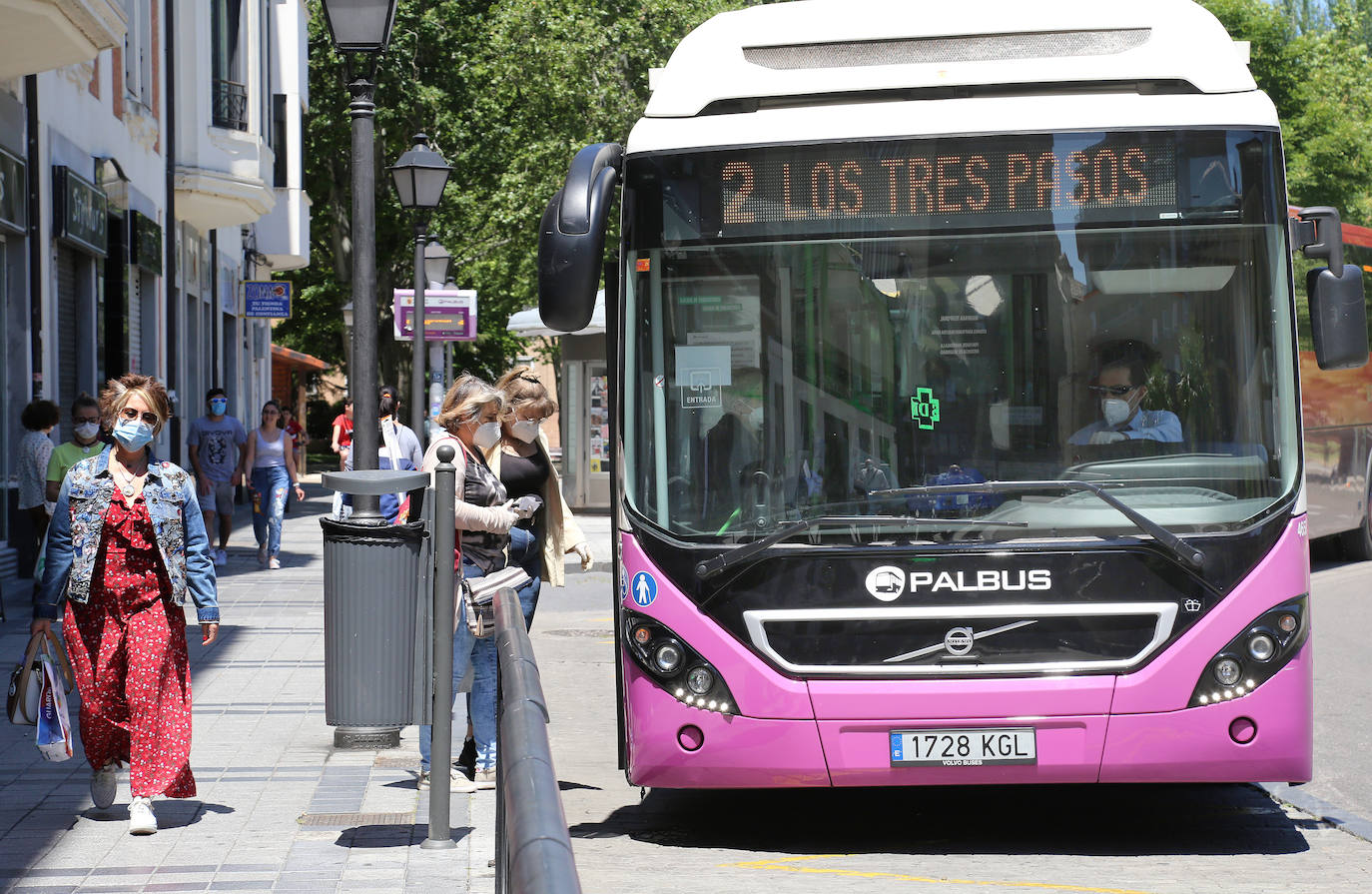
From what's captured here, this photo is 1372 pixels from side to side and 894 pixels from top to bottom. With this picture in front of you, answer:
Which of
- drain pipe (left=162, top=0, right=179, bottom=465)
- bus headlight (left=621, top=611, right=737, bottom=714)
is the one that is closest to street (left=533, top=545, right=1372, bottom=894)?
bus headlight (left=621, top=611, right=737, bottom=714)

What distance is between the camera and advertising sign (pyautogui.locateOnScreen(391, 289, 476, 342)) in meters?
21.4

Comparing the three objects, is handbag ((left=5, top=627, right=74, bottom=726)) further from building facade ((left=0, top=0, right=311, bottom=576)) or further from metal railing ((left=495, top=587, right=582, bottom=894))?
building facade ((left=0, top=0, right=311, bottom=576))

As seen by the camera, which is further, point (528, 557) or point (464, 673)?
point (528, 557)

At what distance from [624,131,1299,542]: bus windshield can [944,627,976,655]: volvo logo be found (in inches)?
17.2

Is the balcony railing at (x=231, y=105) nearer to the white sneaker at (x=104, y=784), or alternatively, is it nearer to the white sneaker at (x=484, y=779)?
the white sneaker at (x=484, y=779)

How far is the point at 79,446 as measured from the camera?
1413 centimetres

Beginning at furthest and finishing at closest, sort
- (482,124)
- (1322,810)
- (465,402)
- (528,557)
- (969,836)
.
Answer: (482,124) → (528,557) → (465,402) → (1322,810) → (969,836)

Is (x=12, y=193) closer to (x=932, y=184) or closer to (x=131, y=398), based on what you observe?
(x=131, y=398)

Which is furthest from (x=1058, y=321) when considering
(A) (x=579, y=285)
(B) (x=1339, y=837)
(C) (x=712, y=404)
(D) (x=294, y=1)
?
(D) (x=294, y=1)

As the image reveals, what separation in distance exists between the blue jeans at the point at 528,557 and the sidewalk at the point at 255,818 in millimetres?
876

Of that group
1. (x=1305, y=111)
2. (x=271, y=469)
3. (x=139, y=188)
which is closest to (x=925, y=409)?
(x=271, y=469)

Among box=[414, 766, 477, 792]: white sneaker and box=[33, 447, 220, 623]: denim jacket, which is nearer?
box=[33, 447, 220, 623]: denim jacket

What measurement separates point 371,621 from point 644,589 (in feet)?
3.19

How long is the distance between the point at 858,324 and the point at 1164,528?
4.17ft
